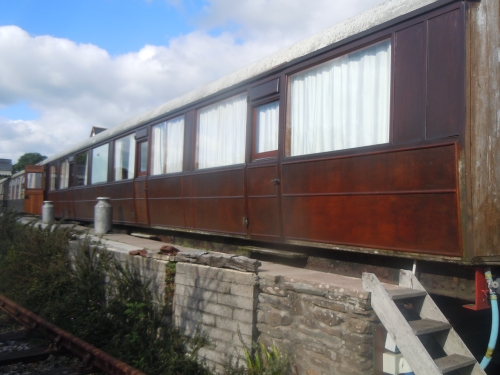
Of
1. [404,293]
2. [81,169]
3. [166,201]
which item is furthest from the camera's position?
[81,169]

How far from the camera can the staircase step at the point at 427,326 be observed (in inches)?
146

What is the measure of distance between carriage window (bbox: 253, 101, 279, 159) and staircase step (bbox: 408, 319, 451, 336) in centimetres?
262

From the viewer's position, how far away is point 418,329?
12.2 ft

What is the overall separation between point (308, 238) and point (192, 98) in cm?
351

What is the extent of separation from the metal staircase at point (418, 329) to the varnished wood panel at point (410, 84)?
1252 millimetres

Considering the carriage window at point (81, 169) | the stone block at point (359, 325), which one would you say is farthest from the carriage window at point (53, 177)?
the stone block at point (359, 325)

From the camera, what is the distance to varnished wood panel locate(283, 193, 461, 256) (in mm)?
3932

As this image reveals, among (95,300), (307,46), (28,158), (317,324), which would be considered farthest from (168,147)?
(28,158)

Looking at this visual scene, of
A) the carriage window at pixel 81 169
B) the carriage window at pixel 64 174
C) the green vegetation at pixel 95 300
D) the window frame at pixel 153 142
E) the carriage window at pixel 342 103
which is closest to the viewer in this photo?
the carriage window at pixel 342 103

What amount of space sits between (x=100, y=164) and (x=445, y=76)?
9379 mm

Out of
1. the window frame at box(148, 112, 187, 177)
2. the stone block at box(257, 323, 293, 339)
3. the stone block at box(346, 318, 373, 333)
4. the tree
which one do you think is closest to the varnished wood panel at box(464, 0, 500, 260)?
the stone block at box(346, 318, 373, 333)

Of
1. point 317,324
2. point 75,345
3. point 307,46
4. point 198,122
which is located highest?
point 307,46

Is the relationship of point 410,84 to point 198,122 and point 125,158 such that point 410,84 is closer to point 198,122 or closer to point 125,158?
point 198,122

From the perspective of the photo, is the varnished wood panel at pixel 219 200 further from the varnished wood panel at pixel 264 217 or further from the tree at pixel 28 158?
the tree at pixel 28 158
